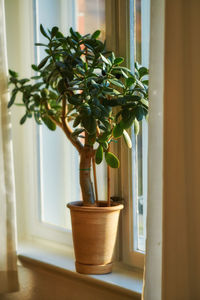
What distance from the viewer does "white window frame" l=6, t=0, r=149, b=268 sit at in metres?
1.74

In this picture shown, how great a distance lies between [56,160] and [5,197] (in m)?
0.46

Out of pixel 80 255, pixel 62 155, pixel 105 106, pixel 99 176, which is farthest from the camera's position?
pixel 62 155

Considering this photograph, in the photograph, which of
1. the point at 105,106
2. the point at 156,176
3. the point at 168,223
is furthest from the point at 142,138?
the point at 168,223

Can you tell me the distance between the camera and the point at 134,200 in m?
1.79

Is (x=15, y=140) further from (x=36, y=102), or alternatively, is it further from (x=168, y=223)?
(x=168, y=223)

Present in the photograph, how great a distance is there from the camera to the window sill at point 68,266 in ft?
5.41

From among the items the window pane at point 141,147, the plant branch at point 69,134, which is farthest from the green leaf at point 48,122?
the window pane at point 141,147

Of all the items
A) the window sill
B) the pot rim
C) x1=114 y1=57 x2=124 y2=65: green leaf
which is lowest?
the window sill

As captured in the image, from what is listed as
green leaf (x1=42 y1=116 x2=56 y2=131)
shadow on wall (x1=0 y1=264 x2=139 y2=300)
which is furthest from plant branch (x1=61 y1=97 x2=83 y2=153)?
shadow on wall (x1=0 y1=264 x2=139 y2=300)

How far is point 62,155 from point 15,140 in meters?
0.30

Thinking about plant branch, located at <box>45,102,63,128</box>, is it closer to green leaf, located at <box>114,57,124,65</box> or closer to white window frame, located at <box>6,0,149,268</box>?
white window frame, located at <box>6,0,149,268</box>

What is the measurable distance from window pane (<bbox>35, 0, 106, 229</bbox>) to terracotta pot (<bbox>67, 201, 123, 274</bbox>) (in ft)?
1.88

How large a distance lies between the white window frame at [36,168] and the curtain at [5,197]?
34 centimetres

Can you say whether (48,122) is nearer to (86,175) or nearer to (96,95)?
(86,175)
